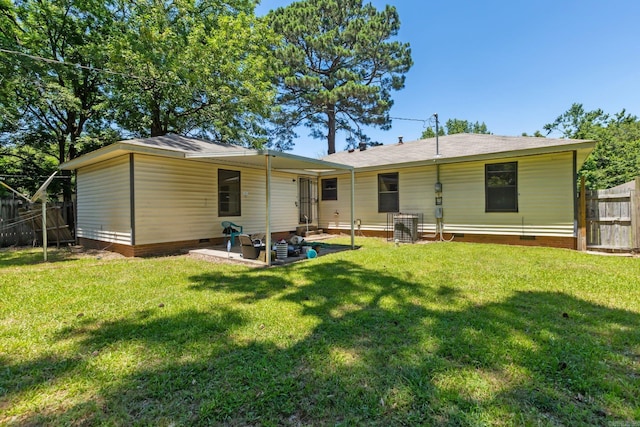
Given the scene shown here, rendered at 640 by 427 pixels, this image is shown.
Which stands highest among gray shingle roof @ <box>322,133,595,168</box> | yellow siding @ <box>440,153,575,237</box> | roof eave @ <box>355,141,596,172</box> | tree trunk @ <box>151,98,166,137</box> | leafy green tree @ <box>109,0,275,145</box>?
leafy green tree @ <box>109,0,275,145</box>

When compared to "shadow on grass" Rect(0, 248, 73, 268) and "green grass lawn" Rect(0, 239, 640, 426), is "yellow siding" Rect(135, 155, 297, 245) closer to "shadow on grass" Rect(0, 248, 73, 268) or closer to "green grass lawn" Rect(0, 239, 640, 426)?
"shadow on grass" Rect(0, 248, 73, 268)

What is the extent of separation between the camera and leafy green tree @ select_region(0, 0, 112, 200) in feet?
37.7

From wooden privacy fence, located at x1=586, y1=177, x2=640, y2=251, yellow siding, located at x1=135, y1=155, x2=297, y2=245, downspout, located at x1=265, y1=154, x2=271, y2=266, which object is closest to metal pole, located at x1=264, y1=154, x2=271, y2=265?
downspout, located at x1=265, y1=154, x2=271, y2=266

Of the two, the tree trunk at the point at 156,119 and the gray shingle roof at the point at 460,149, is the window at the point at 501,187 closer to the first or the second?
the gray shingle roof at the point at 460,149

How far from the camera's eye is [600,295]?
4004 millimetres

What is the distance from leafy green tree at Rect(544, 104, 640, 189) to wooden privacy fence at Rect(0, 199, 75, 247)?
73.0 ft

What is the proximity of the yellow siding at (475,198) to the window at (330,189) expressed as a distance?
0.79 ft

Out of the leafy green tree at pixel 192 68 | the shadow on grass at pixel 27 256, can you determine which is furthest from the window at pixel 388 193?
the shadow on grass at pixel 27 256

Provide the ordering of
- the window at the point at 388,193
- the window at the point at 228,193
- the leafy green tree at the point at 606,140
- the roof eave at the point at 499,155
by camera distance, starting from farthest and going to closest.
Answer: the leafy green tree at the point at 606,140 < the window at the point at 388,193 < the window at the point at 228,193 < the roof eave at the point at 499,155

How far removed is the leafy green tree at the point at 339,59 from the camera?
18109mm

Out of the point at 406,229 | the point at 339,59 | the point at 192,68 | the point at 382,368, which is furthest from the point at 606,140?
the point at 382,368

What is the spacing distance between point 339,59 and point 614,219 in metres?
16.8

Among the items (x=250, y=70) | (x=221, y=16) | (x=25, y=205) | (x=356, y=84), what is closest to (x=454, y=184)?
(x=356, y=84)

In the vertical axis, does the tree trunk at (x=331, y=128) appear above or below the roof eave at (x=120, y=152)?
above
